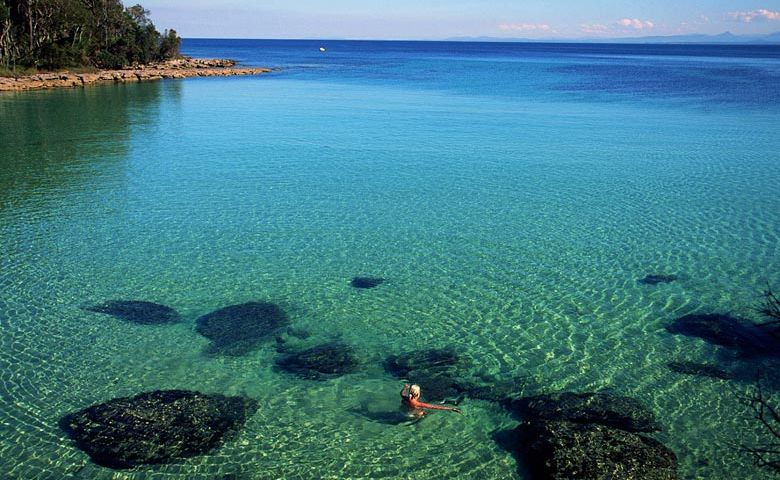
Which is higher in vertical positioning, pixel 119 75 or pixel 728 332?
pixel 119 75

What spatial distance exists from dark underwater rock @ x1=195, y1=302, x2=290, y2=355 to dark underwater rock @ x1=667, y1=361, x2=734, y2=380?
9.38 metres

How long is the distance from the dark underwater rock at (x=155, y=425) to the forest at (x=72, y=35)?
68.5 meters

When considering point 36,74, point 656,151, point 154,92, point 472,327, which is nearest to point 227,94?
point 154,92

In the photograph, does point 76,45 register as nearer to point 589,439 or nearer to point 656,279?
point 656,279

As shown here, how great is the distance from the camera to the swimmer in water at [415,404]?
1177 cm

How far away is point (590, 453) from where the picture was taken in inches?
412

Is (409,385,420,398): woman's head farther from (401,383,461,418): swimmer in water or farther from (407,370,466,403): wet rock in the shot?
(407,370,466,403): wet rock

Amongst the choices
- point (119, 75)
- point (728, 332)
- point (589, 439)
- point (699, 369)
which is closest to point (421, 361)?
point (589, 439)

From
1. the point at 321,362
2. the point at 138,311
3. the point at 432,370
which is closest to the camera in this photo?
the point at 432,370

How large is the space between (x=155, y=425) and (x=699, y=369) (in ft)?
37.9

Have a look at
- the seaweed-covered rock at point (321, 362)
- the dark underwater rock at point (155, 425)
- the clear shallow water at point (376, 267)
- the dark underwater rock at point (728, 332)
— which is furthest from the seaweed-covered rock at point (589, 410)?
the dark underwater rock at point (155, 425)

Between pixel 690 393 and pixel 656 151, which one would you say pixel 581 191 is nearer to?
pixel 656 151

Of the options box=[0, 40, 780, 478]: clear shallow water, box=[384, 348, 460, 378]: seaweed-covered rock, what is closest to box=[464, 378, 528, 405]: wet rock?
box=[0, 40, 780, 478]: clear shallow water

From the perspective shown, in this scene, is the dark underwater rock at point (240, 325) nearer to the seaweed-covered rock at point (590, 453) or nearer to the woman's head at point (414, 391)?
the woman's head at point (414, 391)
